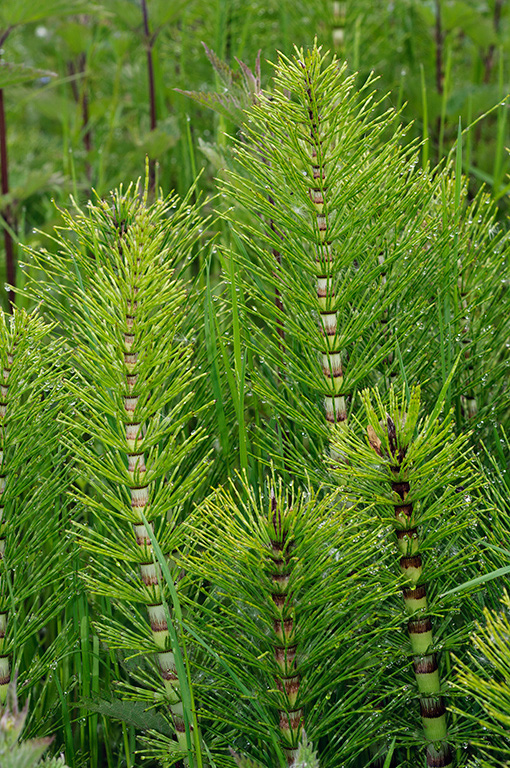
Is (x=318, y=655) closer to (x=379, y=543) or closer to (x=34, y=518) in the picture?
(x=379, y=543)

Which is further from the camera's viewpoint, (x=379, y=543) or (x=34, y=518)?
(x=34, y=518)

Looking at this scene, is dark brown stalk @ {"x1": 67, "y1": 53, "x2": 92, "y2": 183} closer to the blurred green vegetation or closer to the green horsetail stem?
the blurred green vegetation

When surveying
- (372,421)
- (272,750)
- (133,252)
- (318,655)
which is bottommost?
(272,750)

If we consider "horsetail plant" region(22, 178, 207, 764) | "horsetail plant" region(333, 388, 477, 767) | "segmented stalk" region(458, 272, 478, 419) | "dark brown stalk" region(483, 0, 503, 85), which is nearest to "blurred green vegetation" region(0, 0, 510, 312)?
"dark brown stalk" region(483, 0, 503, 85)

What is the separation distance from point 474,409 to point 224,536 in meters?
0.61

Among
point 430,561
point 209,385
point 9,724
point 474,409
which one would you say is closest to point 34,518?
point 209,385

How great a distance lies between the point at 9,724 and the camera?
25.6 inches

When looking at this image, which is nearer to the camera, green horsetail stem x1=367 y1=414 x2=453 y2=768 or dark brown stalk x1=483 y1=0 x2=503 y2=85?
green horsetail stem x1=367 y1=414 x2=453 y2=768

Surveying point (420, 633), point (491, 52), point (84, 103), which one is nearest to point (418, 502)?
point (420, 633)

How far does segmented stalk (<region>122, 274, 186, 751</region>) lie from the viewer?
0.89 m

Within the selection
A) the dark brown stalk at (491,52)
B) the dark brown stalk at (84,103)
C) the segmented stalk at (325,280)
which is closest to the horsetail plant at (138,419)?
the segmented stalk at (325,280)

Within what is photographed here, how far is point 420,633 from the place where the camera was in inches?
36.4

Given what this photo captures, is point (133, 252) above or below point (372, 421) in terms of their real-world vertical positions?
above

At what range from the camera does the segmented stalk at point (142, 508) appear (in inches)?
35.2
